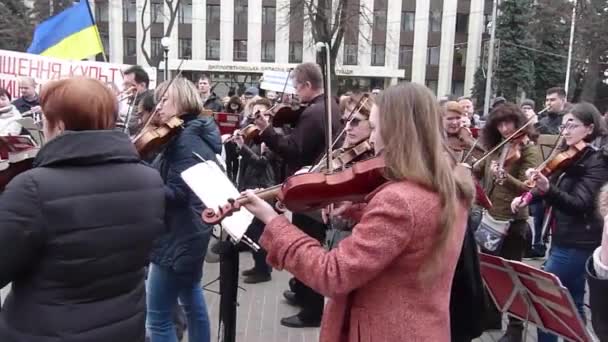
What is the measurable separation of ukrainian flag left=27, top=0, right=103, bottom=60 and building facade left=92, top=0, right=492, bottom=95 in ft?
111

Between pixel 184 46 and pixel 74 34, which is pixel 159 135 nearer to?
pixel 74 34

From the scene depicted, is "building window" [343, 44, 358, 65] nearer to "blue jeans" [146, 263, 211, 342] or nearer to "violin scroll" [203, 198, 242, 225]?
"blue jeans" [146, 263, 211, 342]

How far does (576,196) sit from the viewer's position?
11.4 ft

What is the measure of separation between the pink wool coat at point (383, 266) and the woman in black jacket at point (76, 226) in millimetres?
543

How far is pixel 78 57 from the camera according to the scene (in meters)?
7.86

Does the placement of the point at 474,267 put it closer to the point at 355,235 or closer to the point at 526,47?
the point at 355,235

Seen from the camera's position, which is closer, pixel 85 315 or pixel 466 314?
pixel 85 315

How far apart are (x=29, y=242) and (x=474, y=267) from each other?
1601 mm

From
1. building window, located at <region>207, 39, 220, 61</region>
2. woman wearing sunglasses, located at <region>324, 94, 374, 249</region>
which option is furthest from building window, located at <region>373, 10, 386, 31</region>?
woman wearing sunglasses, located at <region>324, 94, 374, 249</region>

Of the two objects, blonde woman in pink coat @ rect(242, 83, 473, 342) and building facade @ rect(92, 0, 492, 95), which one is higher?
building facade @ rect(92, 0, 492, 95)

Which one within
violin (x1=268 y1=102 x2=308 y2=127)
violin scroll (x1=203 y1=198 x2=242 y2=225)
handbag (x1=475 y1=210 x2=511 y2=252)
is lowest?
handbag (x1=475 y1=210 x2=511 y2=252)

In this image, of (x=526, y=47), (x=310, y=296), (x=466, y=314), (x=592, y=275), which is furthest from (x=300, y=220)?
(x=526, y=47)

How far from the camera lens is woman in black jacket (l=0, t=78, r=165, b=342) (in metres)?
1.72

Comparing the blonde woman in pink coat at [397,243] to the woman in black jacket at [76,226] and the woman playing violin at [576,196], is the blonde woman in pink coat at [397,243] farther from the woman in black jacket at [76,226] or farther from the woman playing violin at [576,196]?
the woman playing violin at [576,196]
